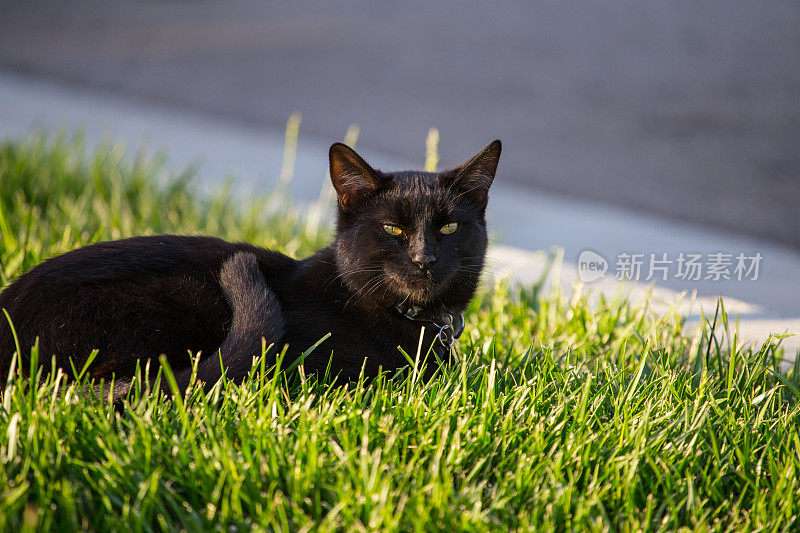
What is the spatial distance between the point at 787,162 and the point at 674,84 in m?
1.84

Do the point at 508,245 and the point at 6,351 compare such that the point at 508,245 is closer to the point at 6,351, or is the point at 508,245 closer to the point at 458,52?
the point at 6,351

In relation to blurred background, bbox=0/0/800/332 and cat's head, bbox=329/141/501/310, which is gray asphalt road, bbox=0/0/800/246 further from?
cat's head, bbox=329/141/501/310

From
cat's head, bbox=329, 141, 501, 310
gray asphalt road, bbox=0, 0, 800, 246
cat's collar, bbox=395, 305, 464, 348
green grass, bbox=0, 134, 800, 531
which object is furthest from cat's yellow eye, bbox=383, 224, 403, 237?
gray asphalt road, bbox=0, 0, 800, 246

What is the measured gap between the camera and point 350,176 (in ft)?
7.79

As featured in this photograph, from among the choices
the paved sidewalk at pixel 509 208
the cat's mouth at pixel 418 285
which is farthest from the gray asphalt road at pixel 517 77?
the cat's mouth at pixel 418 285

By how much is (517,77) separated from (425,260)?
5806 millimetres

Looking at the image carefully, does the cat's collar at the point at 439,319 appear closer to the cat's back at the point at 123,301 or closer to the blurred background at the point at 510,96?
the cat's back at the point at 123,301

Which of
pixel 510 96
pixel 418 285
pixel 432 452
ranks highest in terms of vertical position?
pixel 510 96

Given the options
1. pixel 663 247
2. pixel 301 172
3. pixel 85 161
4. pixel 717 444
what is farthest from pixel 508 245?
pixel 85 161

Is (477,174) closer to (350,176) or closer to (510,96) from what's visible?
(350,176)

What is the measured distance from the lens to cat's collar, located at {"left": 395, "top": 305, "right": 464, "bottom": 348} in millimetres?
2371

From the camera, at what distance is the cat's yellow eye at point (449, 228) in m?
2.32

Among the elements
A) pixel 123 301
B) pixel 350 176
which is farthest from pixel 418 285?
pixel 123 301

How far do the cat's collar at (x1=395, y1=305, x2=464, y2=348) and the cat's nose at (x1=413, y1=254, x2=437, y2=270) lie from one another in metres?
0.21
